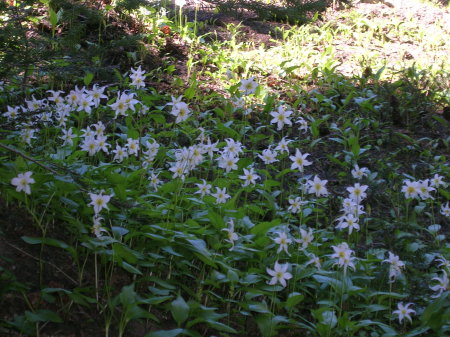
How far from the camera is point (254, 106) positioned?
4930 millimetres

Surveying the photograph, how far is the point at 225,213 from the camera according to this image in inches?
103

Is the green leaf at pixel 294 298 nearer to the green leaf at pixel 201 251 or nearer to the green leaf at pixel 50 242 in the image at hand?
the green leaf at pixel 201 251

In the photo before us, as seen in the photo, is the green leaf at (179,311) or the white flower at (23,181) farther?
the white flower at (23,181)

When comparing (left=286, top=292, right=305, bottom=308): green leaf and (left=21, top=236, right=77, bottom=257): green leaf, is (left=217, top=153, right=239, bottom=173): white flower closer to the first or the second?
(left=286, top=292, right=305, bottom=308): green leaf

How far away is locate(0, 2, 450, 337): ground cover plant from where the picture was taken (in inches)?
79.4

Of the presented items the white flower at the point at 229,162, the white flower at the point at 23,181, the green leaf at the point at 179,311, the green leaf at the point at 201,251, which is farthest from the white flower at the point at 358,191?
the white flower at the point at 23,181

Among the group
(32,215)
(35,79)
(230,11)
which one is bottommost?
(35,79)

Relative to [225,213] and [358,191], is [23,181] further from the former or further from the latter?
[358,191]

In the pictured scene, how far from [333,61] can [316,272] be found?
148 inches

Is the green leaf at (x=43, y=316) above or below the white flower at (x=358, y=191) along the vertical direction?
above

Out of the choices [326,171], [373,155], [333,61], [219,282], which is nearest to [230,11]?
[219,282]

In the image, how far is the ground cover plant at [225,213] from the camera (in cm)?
202

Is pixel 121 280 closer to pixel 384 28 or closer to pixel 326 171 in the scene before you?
pixel 326 171

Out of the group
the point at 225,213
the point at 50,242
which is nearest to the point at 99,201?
the point at 50,242
